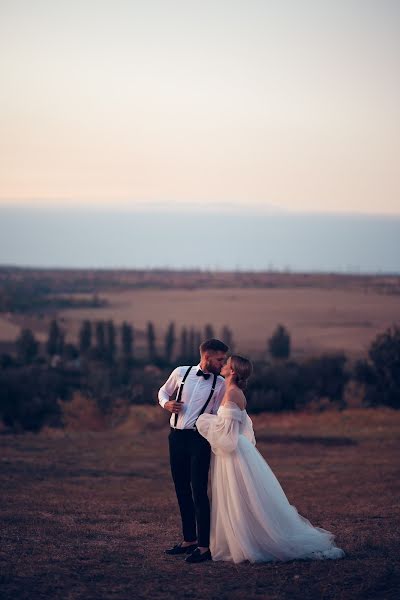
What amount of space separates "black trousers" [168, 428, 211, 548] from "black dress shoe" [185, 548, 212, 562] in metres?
0.07

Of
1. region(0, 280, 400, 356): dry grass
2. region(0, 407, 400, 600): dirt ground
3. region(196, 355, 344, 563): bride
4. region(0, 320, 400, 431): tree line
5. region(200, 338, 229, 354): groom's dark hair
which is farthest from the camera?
region(0, 280, 400, 356): dry grass

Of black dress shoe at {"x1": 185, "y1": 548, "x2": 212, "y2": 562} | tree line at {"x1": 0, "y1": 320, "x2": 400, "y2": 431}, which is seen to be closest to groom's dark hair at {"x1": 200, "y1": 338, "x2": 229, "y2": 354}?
black dress shoe at {"x1": 185, "y1": 548, "x2": 212, "y2": 562}

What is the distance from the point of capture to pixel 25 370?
36.8 meters

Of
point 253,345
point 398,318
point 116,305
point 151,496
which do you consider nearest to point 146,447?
point 151,496

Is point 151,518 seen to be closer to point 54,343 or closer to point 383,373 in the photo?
point 383,373

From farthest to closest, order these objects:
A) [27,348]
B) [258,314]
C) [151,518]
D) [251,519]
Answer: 1. [258,314]
2. [27,348]
3. [151,518]
4. [251,519]

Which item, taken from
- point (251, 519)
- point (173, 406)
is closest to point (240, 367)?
point (173, 406)

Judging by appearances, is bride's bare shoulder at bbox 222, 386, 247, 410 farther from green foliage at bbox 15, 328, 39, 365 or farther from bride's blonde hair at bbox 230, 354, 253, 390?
green foliage at bbox 15, 328, 39, 365

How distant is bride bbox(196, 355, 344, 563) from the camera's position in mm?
7812

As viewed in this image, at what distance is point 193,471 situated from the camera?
7914 mm

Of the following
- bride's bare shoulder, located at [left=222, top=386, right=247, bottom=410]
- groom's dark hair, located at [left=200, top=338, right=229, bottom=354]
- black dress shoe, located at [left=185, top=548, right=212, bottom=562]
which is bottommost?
black dress shoe, located at [left=185, top=548, right=212, bottom=562]

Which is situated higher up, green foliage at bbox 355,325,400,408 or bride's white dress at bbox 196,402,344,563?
bride's white dress at bbox 196,402,344,563

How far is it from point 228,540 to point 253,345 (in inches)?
2495

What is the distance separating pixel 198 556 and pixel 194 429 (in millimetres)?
1201
